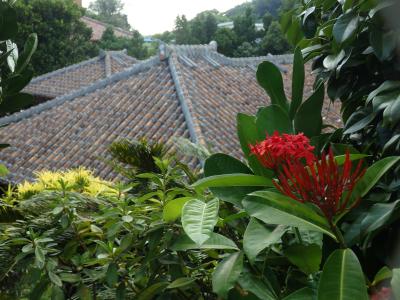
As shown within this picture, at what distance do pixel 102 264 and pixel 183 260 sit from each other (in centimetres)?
23

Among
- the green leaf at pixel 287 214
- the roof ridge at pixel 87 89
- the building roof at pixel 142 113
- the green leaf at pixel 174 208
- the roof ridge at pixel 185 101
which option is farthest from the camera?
the roof ridge at pixel 87 89

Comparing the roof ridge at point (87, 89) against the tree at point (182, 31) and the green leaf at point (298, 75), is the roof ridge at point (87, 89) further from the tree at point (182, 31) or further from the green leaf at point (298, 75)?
the tree at point (182, 31)

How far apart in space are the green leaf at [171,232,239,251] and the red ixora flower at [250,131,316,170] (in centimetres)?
20

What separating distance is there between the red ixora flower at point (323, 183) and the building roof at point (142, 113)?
260 inches

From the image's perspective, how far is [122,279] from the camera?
4.66ft

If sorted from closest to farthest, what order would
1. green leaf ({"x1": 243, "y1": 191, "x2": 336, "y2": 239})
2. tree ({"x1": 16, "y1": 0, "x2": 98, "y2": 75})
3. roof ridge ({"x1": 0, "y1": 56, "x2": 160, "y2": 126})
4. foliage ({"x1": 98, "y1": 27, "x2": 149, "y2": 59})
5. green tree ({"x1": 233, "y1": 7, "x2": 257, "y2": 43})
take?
1. green leaf ({"x1": 243, "y1": 191, "x2": 336, "y2": 239})
2. roof ridge ({"x1": 0, "y1": 56, "x2": 160, "y2": 126})
3. tree ({"x1": 16, "y1": 0, "x2": 98, "y2": 75})
4. green tree ({"x1": 233, "y1": 7, "x2": 257, "y2": 43})
5. foliage ({"x1": 98, "y1": 27, "x2": 149, "y2": 59})

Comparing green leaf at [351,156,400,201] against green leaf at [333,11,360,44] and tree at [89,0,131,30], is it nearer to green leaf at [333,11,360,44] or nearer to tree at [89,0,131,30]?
green leaf at [333,11,360,44]

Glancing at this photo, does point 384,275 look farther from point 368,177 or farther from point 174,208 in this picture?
point 174,208

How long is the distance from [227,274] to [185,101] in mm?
7613

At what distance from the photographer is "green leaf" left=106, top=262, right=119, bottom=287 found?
52.7 inches

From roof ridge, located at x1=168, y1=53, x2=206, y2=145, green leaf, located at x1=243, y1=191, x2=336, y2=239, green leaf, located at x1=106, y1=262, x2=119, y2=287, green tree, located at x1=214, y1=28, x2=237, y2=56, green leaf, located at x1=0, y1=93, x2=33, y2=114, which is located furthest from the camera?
green tree, located at x1=214, y1=28, x2=237, y2=56

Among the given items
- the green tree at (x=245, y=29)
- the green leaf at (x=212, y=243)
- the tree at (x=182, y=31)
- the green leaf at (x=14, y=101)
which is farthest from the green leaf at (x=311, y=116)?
the tree at (x=182, y=31)

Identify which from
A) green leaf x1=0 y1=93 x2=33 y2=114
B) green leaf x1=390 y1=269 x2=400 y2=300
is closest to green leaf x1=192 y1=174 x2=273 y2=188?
green leaf x1=390 y1=269 x2=400 y2=300

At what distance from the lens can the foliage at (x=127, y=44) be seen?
26266 mm
